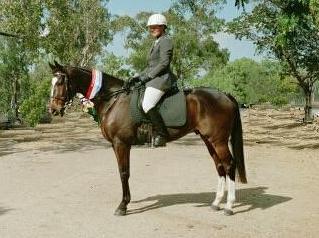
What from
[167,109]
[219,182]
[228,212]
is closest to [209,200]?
[219,182]

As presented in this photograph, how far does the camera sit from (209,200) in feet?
35.6

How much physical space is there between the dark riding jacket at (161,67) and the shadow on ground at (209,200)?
7.73 feet

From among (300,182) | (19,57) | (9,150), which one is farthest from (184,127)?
(19,57)

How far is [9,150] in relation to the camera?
2177cm

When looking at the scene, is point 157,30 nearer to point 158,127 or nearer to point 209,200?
point 158,127

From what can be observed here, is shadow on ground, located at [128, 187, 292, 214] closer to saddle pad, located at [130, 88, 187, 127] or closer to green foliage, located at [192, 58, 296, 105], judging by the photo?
saddle pad, located at [130, 88, 187, 127]

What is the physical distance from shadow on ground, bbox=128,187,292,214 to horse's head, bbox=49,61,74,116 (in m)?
2.31

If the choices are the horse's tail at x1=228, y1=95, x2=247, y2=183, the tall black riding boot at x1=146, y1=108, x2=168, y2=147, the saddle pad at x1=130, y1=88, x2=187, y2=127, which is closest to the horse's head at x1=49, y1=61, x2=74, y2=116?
the saddle pad at x1=130, y1=88, x2=187, y2=127

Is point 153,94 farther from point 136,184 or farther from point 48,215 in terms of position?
point 136,184

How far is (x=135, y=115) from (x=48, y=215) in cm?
232

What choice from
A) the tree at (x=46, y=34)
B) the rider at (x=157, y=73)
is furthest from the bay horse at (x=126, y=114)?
the tree at (x=46, y=34)

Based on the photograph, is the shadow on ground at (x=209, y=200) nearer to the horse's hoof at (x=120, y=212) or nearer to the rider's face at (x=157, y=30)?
the horse's hoof at (x=120, y=212)

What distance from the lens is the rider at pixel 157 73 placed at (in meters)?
9.45

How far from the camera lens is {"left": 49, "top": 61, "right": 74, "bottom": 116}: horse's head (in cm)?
967
